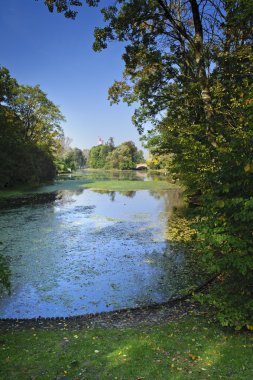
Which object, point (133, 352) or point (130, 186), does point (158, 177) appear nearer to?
point (130, 186)

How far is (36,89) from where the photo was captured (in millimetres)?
47906

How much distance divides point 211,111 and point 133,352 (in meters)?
7.42

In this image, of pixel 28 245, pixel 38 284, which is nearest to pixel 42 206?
pixel 28 245

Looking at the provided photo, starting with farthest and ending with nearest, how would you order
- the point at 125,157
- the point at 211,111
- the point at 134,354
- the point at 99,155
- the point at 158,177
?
the point at 99,155, the point at 125,157, the point at 158,177, the point at 211,111, the point at 134,354

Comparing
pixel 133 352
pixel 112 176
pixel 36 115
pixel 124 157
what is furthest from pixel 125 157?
pixel 133 352

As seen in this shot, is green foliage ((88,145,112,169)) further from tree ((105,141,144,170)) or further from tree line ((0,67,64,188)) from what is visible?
tree line ((0,67,64,188))

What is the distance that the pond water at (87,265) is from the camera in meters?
8.94

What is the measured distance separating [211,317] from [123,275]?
174 inches

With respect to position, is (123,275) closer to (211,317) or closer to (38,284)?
(38,284)

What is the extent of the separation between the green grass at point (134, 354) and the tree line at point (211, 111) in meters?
0.63

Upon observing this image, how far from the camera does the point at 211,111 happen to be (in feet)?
33.2

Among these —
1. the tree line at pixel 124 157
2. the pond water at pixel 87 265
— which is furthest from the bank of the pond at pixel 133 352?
the tree line at pixel 124 157

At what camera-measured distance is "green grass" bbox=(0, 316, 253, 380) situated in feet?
15.1

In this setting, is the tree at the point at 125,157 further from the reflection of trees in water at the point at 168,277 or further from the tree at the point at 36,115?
the reflection of trees in water at the point at 168,277
